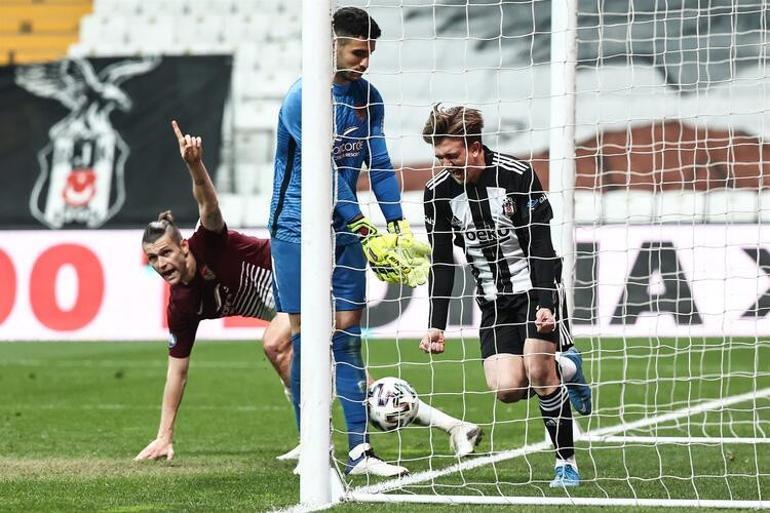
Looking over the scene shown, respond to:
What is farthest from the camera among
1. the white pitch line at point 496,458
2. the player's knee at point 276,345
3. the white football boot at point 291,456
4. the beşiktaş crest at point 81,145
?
the beşiktaş crest at point 81,145

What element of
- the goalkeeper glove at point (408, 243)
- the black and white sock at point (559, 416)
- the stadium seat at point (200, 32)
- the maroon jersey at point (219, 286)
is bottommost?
the black and white sock at point (559, 416)

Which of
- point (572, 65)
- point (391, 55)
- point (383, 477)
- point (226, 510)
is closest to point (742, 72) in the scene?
point (391, 55)

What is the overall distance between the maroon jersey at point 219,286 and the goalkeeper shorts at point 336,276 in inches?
27.3

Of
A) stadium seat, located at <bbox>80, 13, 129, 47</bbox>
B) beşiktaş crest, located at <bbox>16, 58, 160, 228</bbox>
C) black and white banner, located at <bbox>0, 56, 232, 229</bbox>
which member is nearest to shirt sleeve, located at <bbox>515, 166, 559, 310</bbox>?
black and white banner, located at <bbox>0, 56, 232, 229</bbox>

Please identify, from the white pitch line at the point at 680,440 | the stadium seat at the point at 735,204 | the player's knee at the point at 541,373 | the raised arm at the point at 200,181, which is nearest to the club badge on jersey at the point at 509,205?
the player's knee at the point at 541,373

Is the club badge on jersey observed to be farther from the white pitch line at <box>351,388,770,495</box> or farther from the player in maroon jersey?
the player in maroon jersey

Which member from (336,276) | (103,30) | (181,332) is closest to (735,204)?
(181,332)

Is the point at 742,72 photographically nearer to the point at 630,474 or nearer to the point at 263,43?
the point at 263,43

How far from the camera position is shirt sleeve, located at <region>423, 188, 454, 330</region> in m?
5.59

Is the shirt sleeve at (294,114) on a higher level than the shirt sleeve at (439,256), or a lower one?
higher

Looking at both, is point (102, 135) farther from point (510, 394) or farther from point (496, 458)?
point (510, 394)

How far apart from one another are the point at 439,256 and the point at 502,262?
302mm

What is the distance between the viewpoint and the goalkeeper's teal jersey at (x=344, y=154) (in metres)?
5.67

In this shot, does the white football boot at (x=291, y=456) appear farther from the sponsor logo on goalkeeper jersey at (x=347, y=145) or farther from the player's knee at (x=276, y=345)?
the sponsor logo on goalkeeper jersey at (x=347, y=145)
